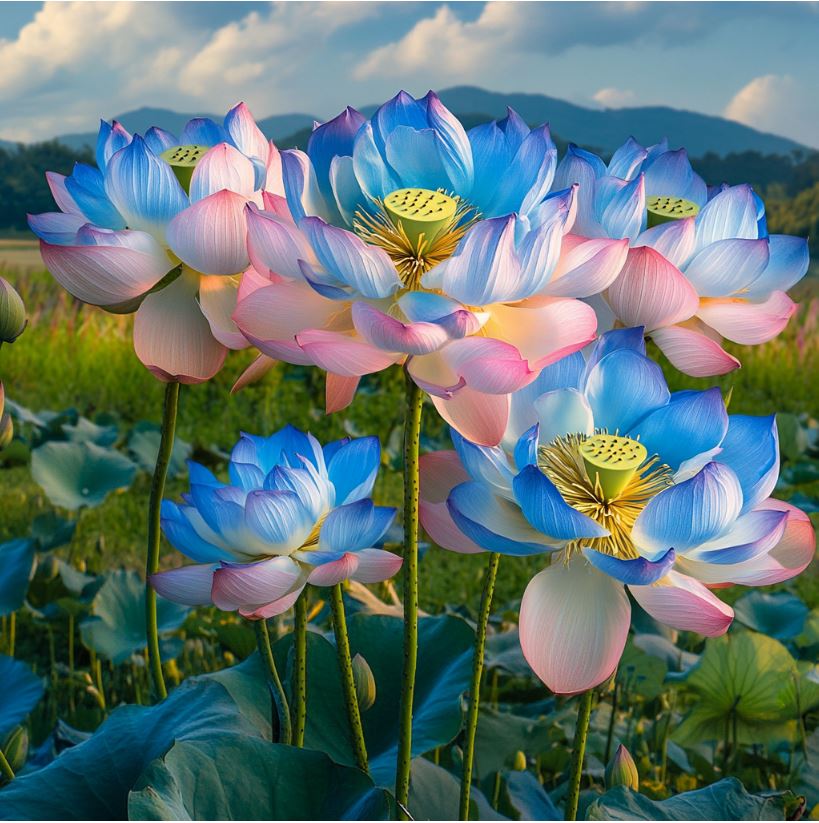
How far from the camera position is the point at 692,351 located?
81cm

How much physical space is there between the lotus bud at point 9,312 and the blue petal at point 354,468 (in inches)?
13.7

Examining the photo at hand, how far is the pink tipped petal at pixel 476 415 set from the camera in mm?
680

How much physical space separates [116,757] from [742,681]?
0.82m

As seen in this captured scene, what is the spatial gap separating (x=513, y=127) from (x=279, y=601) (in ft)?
1.27

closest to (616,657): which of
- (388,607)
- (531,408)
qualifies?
(531,408)

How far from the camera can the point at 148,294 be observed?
0.87 m

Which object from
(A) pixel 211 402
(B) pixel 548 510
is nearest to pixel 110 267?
(B) pixel 548 510

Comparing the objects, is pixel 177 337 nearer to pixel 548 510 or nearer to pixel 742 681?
pixel 548 510

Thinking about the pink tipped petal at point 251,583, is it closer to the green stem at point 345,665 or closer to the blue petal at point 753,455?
the green stem at point 345,665

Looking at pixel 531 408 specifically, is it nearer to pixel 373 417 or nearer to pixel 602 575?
pixel 602 575

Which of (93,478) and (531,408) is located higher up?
(531,408)

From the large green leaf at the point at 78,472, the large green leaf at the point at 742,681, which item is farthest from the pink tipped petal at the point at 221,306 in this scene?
the large green leaf at the point at 78,472

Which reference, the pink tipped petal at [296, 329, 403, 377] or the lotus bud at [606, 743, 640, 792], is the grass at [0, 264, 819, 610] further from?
the pink tipped petal at [296, 329, 403, 377]

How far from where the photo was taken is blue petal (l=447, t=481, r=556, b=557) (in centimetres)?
67
